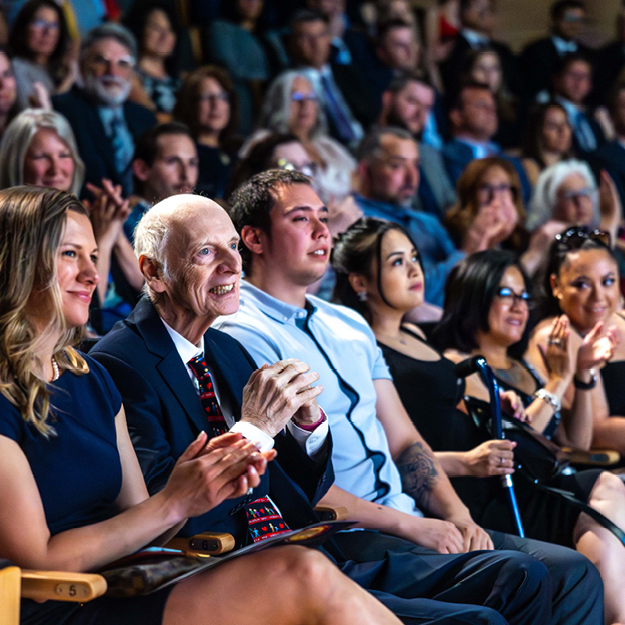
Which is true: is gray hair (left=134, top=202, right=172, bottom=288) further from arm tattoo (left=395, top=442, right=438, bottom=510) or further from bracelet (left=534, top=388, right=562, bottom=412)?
bracelet (left=534, top=388, right=562, bottom=412)

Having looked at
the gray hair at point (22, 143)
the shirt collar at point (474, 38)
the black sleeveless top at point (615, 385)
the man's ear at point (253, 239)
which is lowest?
the black sleeveless top at point (615, 385)

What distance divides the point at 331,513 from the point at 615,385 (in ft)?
5.40

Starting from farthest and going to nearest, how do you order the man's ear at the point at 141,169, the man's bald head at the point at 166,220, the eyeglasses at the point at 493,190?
the eyeglasses at the point at 493,190 → the man's ear at the point at 141,169 → the man's bald head at the point at 166,220

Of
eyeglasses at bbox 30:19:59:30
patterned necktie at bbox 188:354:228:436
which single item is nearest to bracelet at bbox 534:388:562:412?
patterned necktie at bbox 188:354:228:436

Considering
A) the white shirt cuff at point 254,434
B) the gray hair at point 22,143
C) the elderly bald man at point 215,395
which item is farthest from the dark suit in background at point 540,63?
the white shirt cuff at point 254,434

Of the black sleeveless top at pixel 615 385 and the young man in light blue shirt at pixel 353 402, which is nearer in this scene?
the young man in light blue shirt at pixel 353 402

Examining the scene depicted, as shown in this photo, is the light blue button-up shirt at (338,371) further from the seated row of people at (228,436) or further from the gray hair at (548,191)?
the gray hair at (548,191)

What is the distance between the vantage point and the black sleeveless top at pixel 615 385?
118 inches

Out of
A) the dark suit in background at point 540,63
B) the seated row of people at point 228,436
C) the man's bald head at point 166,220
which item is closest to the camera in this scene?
the seated row of people at point 228,436

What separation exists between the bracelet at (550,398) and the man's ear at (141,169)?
174cm

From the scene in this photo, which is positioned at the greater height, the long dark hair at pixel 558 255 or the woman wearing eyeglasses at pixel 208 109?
the woman wearing eyeglasses at pixel 208 109

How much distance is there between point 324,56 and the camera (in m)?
5.35

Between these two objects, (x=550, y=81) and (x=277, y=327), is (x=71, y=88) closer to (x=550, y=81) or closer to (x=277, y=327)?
(x=277, y=327)

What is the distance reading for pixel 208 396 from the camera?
171 centimetres
